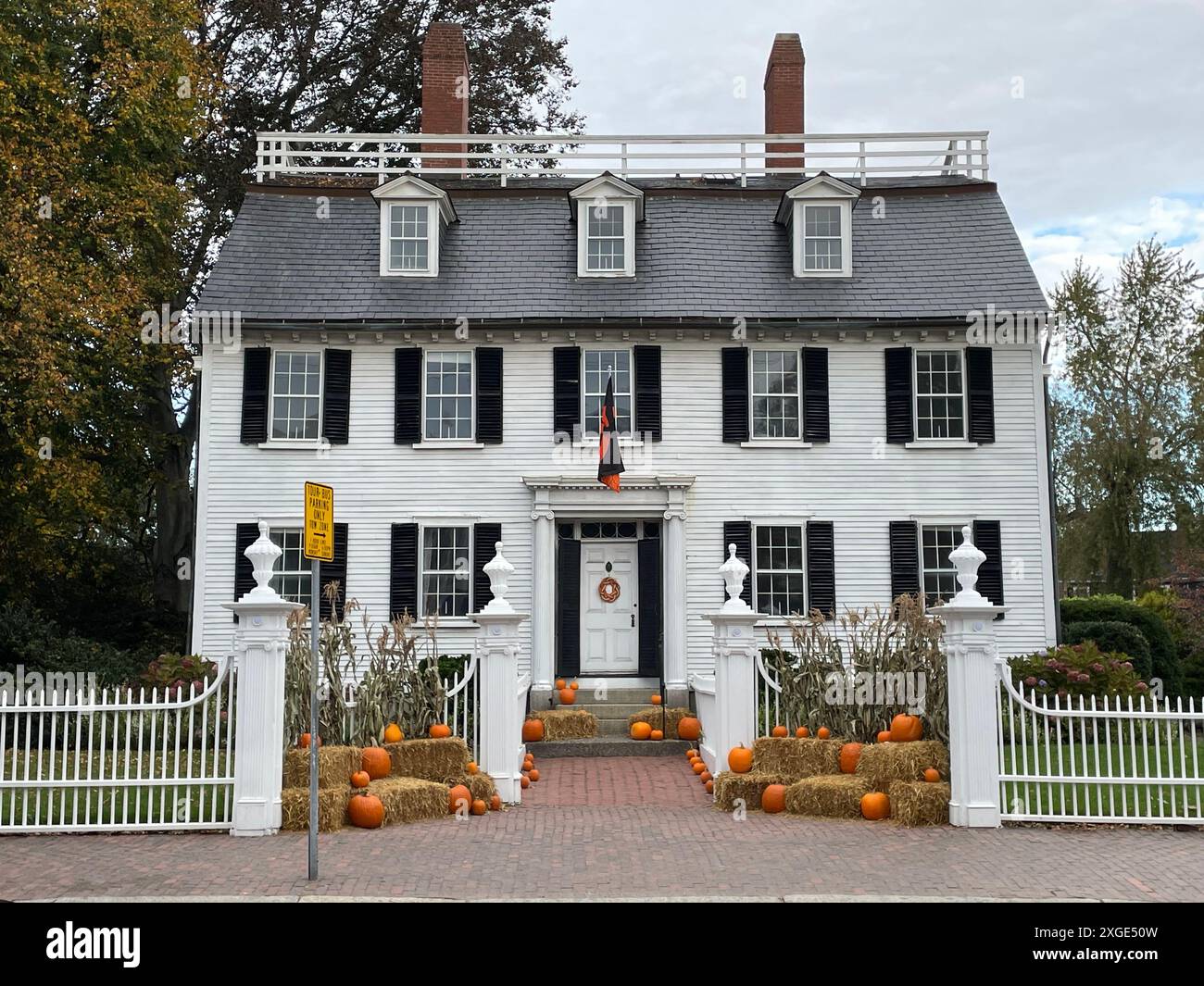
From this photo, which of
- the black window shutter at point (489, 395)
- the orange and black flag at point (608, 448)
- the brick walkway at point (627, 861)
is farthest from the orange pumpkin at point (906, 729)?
the black window shutter at point (489, 395)

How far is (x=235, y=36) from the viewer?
2823 cm

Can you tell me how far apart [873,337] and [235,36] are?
17.3 m

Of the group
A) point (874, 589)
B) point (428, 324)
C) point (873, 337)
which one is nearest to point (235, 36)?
point (428, 324)

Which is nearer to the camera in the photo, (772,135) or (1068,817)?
(1068,817)

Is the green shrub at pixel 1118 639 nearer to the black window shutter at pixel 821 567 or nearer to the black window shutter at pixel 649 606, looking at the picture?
the black window shutter at pixel 821 567

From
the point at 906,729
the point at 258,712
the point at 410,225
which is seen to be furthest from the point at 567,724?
the point at 410,225

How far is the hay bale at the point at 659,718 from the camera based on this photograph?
17.1m

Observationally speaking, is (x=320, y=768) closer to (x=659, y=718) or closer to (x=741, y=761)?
(x=741, y=761)

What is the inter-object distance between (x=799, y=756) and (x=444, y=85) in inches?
628

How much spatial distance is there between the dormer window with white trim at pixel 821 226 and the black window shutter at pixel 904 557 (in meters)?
4.52

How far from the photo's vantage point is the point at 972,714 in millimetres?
10672

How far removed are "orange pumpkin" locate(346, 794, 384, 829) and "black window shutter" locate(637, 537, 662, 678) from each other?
350 inches

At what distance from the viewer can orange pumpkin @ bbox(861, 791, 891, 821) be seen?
11.2 metres

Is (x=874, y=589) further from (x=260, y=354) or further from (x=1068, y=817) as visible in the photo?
(x=260, y=354)
